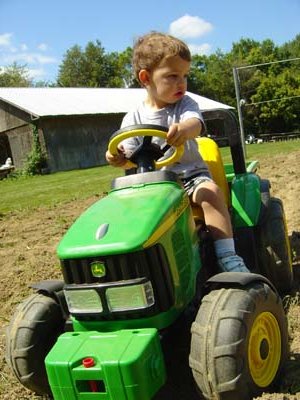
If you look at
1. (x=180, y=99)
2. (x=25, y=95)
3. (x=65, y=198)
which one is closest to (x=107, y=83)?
(x=25, y=95)

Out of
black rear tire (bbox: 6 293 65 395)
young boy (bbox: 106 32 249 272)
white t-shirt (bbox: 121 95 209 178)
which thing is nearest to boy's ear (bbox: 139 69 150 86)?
young boy (bbox: 106 32 249 272)

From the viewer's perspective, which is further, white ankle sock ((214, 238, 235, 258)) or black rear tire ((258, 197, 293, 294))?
black rear tire ((258, 197, 293, 294))

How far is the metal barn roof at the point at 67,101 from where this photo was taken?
2769cm

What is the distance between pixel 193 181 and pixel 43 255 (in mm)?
3387

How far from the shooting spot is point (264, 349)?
259 cm

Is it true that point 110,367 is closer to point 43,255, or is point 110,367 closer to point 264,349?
point 264,349

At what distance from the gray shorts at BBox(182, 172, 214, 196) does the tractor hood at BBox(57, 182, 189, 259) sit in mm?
259

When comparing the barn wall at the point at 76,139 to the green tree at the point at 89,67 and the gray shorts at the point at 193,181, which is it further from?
the green tree at the point at 89,67

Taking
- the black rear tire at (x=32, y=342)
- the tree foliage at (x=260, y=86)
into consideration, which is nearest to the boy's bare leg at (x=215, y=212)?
the black rear tire at (x=32, y=342)

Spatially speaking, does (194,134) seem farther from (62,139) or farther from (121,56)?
(121,56)

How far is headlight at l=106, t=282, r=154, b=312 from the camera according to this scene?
8.04 feet

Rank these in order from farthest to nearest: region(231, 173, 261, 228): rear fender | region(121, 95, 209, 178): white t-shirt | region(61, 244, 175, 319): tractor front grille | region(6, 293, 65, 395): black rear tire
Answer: region(231, 173, 261, 228): rear fender, region(121, 95, 209, 178): white t-shirt, region(6, 293, 65, 395): black rear tire, region(61, 244, 175, 319): tractor front grille

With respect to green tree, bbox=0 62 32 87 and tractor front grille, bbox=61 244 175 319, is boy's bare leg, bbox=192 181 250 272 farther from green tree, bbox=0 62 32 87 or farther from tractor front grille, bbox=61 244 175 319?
green tree, bbox=0 62 32 87

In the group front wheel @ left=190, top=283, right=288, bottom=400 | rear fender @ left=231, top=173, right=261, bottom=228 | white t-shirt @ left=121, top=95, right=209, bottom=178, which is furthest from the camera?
rear fender @ left=231, top=173, right=261, bottom=228
